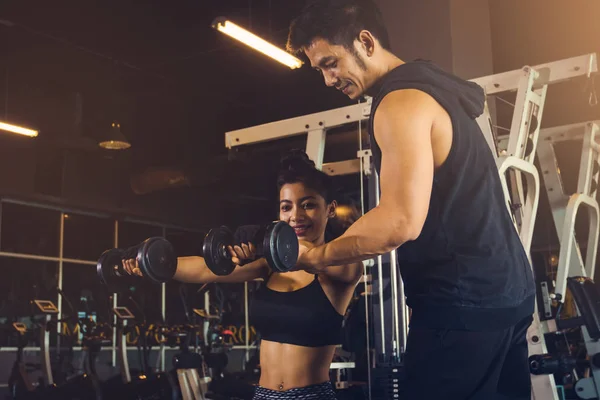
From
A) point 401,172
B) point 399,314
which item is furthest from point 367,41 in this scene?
point 399,314

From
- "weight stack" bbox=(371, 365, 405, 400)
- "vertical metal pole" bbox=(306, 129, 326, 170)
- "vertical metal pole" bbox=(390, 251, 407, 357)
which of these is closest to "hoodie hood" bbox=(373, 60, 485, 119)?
"weight stack" bbox=(371, 365, 405, 400)

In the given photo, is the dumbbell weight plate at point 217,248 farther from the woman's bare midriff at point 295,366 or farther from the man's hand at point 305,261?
the woman's bare midriff at point 295,366

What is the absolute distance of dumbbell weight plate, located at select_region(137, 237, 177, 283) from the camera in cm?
193

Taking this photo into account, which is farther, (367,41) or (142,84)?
(142,84)

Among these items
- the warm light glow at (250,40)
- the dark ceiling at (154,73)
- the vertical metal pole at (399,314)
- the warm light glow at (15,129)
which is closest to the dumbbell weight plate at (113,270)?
the vertical metal pole at (399,314)

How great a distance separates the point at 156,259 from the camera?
1954 millimetres

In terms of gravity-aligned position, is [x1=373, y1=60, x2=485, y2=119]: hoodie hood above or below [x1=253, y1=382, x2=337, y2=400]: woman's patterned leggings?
above

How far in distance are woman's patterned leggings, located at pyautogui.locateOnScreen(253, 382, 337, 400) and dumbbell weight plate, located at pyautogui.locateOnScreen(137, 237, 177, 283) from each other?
19.3 inches

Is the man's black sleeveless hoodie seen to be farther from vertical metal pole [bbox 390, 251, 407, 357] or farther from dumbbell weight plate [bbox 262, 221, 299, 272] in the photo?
vertical metal pole [bbox 390, 251, 407, 357]

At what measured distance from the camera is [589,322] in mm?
3953

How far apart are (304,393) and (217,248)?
2.14ft

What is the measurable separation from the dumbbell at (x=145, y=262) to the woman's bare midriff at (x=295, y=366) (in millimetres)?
434

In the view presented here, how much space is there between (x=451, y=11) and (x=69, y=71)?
533 centimetres

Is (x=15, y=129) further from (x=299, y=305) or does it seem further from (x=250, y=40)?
(x=299, y=305)
